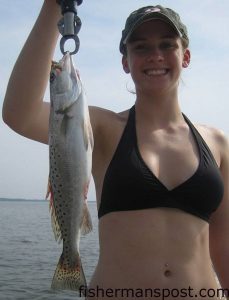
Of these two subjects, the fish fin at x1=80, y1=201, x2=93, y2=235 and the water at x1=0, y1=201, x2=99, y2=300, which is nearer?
the fish fin at x1=80, y1=201, x2=93, y2=235

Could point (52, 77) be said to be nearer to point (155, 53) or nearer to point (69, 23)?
point (69, 23)

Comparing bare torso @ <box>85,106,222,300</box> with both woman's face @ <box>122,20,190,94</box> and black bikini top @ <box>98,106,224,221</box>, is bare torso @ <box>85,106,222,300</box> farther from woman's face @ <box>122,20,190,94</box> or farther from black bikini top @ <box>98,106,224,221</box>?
woman's face @ <box>122,20,190,94</box>

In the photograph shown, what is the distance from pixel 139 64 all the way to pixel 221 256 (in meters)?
1.85

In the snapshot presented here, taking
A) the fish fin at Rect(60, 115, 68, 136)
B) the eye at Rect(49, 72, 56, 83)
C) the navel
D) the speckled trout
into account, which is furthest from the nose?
the navel

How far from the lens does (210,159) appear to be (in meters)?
3.88

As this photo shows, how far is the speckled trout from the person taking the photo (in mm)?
3139

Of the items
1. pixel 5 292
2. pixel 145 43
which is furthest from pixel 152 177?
pixel 5 292

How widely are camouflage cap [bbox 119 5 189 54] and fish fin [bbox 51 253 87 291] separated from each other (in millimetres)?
1824

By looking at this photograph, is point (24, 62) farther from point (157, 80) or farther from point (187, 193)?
point (187, 193)

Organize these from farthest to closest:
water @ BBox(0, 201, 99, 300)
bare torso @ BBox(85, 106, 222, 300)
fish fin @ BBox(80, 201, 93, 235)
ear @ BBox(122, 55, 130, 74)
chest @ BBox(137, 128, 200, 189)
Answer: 1. water @ BBox(0, 201, 99, 300)
2. ear @ BBox(122, 55, 130, 74)
3. chest @ BBox(137, 128, 200, 189)
4. bare torso @ BBox(85, 106, 222, 300)
5. fish fin @ BBox(80, 201, 93, 235)

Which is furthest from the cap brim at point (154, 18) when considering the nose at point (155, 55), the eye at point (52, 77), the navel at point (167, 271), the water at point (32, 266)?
the water at point (32, 266)

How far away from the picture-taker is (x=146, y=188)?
352cm

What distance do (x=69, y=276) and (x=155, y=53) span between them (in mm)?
1829

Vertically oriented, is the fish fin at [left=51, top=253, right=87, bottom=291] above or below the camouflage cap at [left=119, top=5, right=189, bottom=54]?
below
